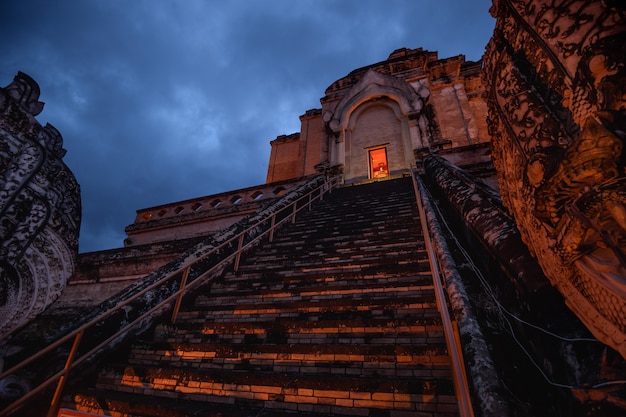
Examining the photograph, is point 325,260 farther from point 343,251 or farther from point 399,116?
point 399,116

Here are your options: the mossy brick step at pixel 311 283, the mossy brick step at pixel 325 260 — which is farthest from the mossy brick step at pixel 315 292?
the mossy brick step at pixel 325 260

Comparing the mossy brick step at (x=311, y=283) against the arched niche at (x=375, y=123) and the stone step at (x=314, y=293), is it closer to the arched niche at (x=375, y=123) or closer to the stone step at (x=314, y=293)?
the stone step at (x=314, y=293)

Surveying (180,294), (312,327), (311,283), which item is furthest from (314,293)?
(180,294)

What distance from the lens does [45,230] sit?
5.65 feet

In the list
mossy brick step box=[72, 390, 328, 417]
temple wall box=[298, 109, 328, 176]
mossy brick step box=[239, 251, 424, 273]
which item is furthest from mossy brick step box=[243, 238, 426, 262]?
temple wall box=[298, 109, 328, 176]

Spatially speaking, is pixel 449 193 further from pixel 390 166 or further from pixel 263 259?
pixel 390 166

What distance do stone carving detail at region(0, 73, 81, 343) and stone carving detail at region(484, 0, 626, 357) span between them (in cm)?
320

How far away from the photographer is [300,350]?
2697 millimetres

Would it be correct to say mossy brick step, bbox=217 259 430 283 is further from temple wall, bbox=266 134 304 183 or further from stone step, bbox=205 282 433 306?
temple wall, bbox=266 134 304 183

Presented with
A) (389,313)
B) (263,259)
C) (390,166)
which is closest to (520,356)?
(389,313)

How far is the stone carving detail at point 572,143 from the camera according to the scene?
1.58 m

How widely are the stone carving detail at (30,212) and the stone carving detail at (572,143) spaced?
320cm

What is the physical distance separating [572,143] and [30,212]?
3.32 meters

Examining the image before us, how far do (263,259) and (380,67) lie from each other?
14784 millimetres
